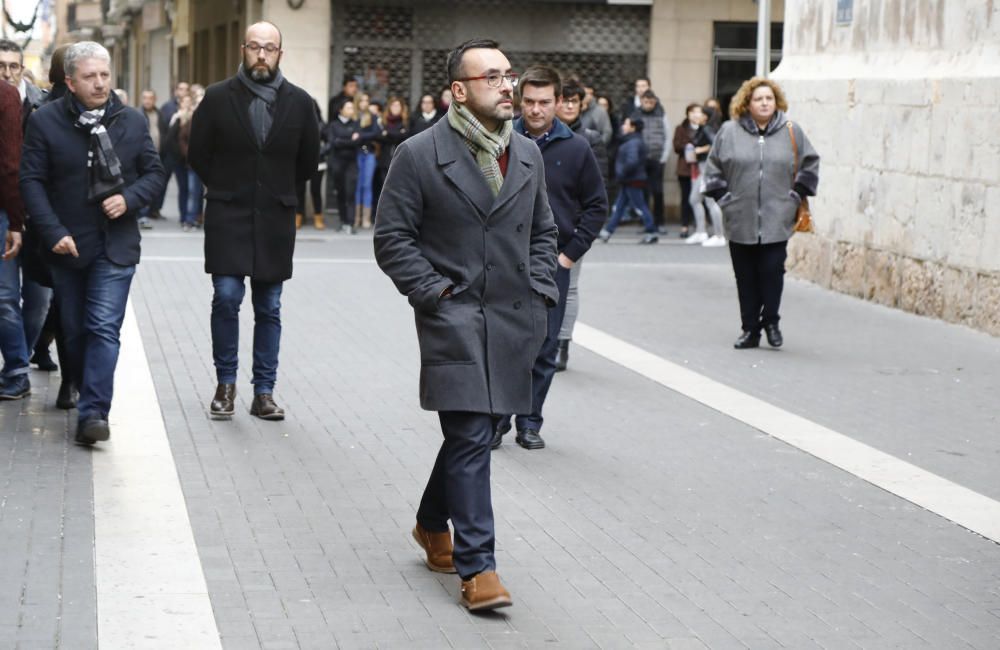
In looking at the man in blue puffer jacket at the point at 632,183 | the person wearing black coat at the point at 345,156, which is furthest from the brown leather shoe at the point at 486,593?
the person wearing black coat at the point at 345,156

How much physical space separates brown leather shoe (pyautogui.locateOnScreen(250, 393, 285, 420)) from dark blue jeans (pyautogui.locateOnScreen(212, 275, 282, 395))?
0.10 feet

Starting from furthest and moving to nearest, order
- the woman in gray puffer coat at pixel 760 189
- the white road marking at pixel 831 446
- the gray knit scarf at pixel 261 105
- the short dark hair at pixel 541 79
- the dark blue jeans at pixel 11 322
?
the woman in gray puffer coat at pixel 760 189 → the dark blue jeans at pixel 11 322 → the gray knit scarf at pixel 261 105 → the short dark hair at pixel 541 79 → the white road marking at pixel 831 446

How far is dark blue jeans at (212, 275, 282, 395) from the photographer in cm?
848

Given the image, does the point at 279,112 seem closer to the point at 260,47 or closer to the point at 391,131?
the point at 260,47

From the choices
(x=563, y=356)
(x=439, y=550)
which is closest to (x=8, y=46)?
(x=563, y=356)

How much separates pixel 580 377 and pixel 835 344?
2.56m

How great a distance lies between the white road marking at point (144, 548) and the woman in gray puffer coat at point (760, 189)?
14.8 ft

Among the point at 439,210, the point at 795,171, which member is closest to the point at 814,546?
the point at 439,210

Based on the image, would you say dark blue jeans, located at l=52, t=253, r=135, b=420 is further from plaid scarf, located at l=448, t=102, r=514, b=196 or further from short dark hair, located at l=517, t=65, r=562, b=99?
plaid scarf, located at l=448, t=102, r=514, b=196

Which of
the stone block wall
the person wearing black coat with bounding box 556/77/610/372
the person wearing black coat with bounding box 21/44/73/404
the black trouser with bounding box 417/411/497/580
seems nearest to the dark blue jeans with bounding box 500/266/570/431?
the person wearing black coat with bounding box 556/77/610/372

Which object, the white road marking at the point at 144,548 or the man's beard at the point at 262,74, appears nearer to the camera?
the white road marking at the point at 144,548

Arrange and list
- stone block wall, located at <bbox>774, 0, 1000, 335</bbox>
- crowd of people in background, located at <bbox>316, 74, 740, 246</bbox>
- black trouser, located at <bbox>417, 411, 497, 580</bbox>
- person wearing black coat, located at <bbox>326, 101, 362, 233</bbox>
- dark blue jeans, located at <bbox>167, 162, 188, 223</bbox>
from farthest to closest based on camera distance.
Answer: dark blue jeans, located at <bbox>167, 162, 188, 223</bbox>, person wearing black coat, located at <bbox>326, 101, 362, 233</bbox>, crowd of people in background, located at <bbox>316, 74, 740, 246</bbox>, stone block wall, located at <bbox>774, 0, 1000, 335</bbox>, black trouser, located at <bbox>417, 411, 497, 580</bbox>

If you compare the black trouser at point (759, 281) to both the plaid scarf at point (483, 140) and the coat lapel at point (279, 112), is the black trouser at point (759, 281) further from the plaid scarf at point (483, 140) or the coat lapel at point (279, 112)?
the plaid scarf at point (483, 140)

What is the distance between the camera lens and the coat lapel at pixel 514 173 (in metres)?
5.54
